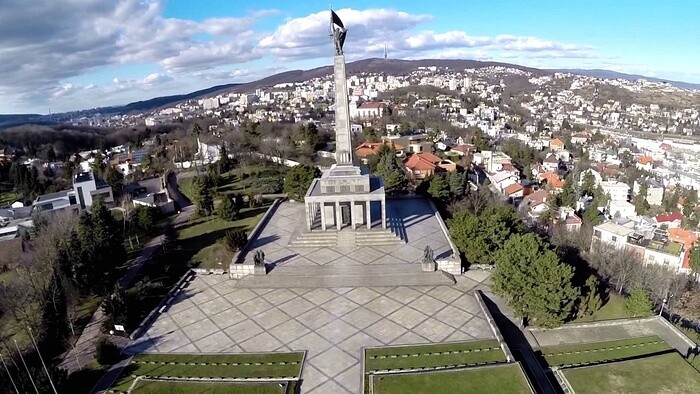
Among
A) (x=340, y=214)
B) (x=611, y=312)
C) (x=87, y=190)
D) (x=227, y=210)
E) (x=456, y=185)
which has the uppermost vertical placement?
(x=340, y=214)

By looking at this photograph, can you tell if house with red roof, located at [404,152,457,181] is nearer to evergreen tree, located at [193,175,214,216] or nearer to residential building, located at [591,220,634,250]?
residential building, located at [591,220,634,250]

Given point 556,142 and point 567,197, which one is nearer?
point 567,197

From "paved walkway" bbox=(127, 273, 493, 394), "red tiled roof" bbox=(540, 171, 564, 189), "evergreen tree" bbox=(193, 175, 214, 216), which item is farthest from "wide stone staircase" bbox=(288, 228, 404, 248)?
"red tiled roof" bbox=(540, 171, 564, 189)

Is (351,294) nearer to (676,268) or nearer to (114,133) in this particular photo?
(676,268)

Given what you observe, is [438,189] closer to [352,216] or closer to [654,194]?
[352,216]

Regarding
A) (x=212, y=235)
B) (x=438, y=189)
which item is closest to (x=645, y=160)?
(x=438, y=189)

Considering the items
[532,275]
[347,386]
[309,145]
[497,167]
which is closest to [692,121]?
[497,167]

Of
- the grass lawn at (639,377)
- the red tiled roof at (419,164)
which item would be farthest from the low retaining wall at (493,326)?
the red tiled roof at (419,164)
